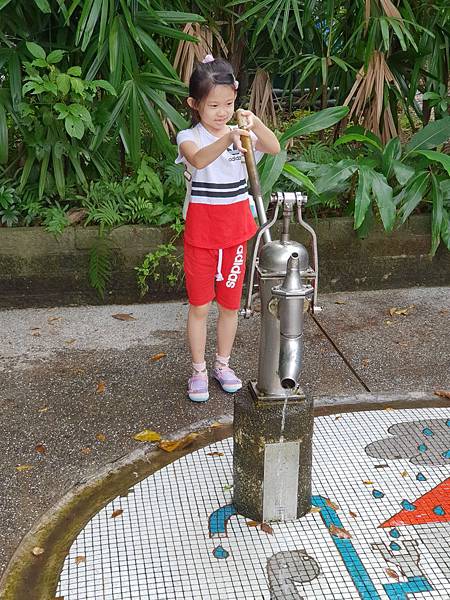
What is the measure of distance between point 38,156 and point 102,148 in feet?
1.31

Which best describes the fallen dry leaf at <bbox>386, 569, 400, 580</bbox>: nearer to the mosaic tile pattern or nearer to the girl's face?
the mosaic tile pattern

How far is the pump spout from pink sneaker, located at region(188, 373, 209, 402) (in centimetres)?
104

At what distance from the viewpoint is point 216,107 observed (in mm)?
2590

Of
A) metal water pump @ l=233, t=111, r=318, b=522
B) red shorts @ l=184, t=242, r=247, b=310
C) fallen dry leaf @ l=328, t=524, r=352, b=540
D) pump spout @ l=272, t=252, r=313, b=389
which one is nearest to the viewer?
pump spout @ l=272, t=252, r=313, b=389

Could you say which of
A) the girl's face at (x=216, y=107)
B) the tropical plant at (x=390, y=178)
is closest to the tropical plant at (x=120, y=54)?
the tropical plant at (x=390, y=178)

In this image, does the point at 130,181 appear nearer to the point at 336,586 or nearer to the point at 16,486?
the point at 16,486

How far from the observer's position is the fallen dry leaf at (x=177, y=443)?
2.75 m

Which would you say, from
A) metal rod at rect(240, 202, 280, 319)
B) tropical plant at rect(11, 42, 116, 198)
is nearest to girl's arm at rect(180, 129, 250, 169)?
metal rod at rect(240, 202, 280, 319)

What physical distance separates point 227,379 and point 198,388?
14cm

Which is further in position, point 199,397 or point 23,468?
point 199,397

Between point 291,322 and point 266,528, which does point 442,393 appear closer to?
point 266,528

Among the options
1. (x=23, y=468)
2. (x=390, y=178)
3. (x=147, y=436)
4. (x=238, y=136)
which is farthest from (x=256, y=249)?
(x=390, y=178)

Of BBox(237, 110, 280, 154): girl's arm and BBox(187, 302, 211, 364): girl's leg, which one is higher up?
BBox(237, 110, 280, 154): girl's arm

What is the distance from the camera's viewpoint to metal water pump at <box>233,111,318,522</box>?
217cm
